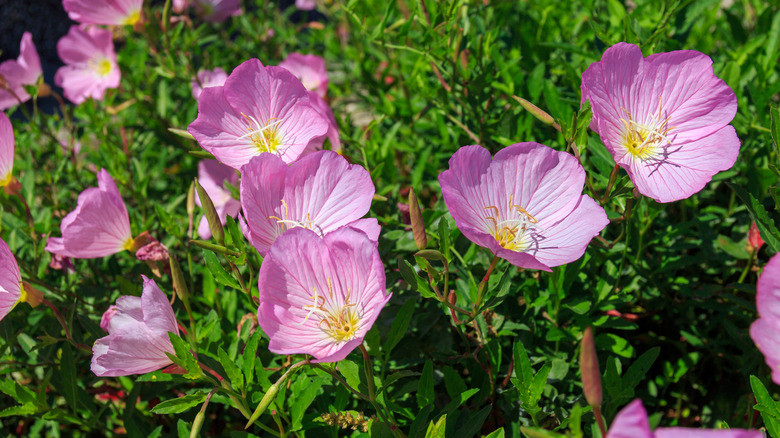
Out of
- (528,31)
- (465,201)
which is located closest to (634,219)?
(465,201)

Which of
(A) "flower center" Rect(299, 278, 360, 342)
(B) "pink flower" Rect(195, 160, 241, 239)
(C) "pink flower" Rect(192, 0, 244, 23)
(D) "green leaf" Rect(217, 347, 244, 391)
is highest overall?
(C) "pink flower" Rect(192, 0, 244, 23)

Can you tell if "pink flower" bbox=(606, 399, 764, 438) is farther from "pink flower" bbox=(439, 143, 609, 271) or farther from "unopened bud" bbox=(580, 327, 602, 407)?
"pink flower" bbox=(439, 143, 609, 271)

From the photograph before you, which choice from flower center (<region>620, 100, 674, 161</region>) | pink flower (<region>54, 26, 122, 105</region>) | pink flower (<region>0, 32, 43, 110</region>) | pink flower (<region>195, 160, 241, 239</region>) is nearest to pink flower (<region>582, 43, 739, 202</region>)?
flower center (<region>620, 100, 674, 161</region>)

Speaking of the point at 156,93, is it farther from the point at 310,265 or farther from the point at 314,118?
the point at 310,265

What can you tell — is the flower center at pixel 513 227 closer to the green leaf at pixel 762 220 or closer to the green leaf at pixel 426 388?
the green leaf at pixel 426 388

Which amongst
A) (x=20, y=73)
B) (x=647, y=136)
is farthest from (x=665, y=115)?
(x=20, y=73)

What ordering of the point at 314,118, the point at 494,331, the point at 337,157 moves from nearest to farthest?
the point at 337,157, the point at 314,118, the point at 494,331

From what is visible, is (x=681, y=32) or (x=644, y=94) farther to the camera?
(x=681, y=32)
